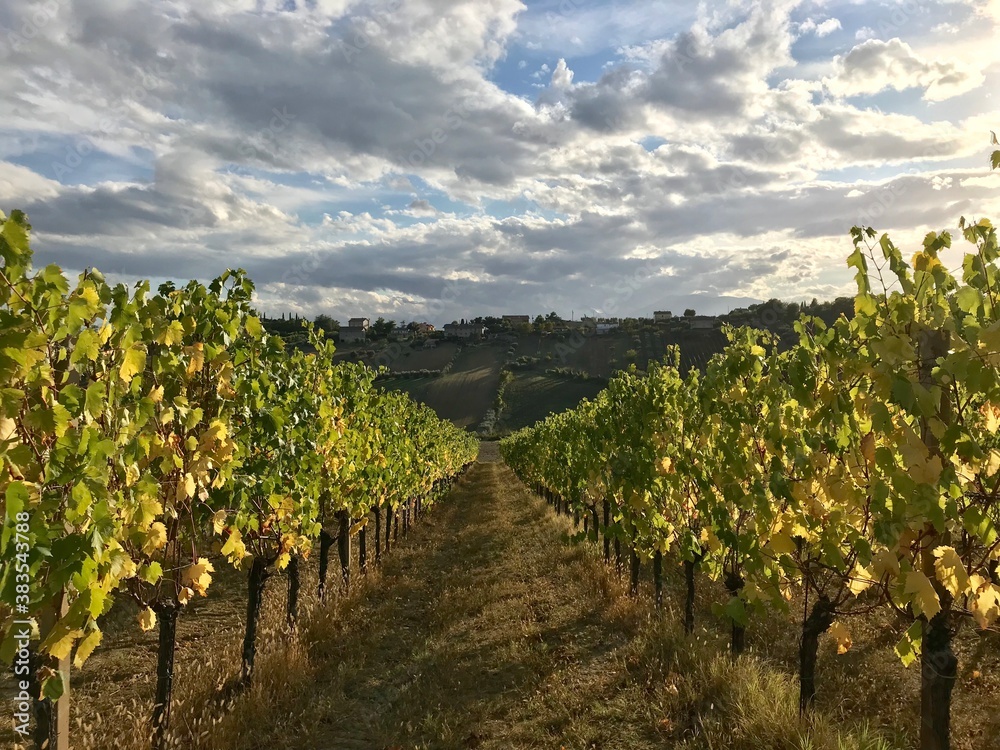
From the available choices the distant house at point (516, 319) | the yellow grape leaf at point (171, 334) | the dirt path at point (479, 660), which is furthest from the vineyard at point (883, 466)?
the distant house at point (516, 319)

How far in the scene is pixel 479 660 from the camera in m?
7.82

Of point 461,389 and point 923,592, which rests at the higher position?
point 923,592

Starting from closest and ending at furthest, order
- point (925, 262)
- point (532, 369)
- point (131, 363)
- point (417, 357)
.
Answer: point (131, 363) < point (925, 262) < point (532, 369) < point (417, 357)

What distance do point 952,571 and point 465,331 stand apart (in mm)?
147775

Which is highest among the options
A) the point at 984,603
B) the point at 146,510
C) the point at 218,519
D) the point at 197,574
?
the point at 146,510

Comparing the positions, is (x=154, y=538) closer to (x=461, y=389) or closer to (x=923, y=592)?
(x=923, y=592)

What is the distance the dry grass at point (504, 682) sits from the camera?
5578 millimetres

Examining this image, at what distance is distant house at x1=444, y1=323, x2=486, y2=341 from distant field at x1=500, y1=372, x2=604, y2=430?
38.4 metres

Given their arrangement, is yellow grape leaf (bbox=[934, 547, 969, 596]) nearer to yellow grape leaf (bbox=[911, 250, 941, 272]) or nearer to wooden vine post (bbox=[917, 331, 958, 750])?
wooden vine post (bbox=[917, 331, 958, 750])

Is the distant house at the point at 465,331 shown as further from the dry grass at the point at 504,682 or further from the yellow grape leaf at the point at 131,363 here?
the yellow grape leaf at the point at 131,363

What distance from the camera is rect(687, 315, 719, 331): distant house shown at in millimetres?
104312

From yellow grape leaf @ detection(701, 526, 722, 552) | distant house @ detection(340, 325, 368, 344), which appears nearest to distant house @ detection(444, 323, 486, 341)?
distant house @ detection(340, 325, 368, 344)

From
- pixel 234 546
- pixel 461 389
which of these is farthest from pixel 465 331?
pixel 234 546

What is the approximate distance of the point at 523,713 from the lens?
251 inches
